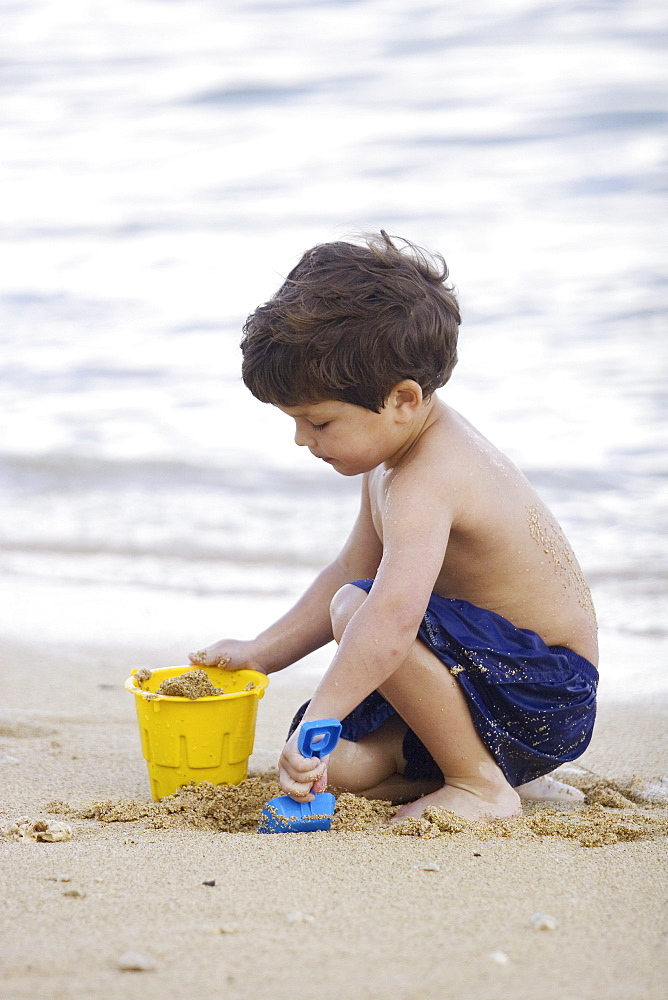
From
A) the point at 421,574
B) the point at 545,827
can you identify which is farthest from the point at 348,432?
the point at 545,827

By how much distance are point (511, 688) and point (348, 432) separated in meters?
0.63

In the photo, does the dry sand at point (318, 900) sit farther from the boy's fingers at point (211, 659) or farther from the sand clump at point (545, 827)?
the boy's fingers at point (211, 659)

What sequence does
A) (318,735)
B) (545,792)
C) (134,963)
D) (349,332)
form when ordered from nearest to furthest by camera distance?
(134,963) < (318,735) < (349,332) < (545,792)

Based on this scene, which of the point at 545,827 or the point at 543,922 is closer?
the point at 543,922

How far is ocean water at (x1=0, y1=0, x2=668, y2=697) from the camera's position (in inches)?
181

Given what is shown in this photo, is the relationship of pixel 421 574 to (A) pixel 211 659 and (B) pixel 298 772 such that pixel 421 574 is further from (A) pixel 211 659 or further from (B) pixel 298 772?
(A) pixel 211 659

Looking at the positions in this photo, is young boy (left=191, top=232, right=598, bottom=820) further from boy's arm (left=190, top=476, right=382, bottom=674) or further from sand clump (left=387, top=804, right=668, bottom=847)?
boy's arm (left=190, top=476, right=382, bottom=674)

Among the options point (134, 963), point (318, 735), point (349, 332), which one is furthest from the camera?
point (349, 332)

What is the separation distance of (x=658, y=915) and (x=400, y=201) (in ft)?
33.4

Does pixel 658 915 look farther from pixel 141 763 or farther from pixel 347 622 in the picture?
pixel 141 763

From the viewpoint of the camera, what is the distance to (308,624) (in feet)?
8.88

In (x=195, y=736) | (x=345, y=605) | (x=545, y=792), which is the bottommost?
(x=545, y=792)

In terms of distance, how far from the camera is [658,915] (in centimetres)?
174

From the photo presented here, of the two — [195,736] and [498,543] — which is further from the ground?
[498,543]
